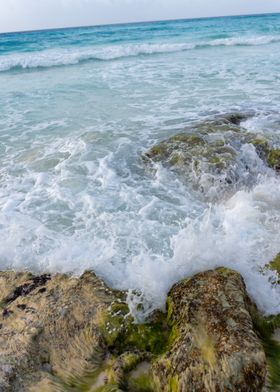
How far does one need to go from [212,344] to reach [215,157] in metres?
4.54

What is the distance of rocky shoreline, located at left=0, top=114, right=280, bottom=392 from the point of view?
3004mm

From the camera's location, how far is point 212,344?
3.13 meters

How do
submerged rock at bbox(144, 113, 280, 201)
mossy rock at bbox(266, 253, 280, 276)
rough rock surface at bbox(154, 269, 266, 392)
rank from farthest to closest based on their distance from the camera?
submerged rock at bbox(144, 113, 280, 201)
mossy rock at bbox(266, 253, 280, 276)
rough rock surface at bbox(154, 269, 266, 392)

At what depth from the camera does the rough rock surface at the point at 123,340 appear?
300 cm

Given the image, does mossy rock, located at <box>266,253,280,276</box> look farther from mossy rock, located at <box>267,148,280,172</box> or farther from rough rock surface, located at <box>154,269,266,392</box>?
mossy rock, located at <box>267,148,280,172</box>

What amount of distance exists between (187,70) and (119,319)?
16.1m

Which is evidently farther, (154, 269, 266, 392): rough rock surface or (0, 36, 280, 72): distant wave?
(0, 36, 280, 72): distant wave

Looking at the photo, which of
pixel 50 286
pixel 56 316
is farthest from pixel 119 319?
pixel 50 286

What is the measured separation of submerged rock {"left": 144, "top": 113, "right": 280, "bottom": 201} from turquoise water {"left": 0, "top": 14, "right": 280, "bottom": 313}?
21 cm

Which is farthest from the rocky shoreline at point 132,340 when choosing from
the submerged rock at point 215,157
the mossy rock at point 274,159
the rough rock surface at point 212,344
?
the mossy rock at point 274,159

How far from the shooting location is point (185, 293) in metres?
3.75

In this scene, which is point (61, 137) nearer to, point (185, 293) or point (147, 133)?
point (147, 133)

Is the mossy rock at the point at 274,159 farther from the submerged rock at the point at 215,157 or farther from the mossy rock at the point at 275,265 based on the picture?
the mossy rock at the point at 275,265

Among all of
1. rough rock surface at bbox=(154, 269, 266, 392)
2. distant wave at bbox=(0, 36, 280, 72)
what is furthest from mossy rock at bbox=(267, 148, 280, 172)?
distant wave at bbox=(0, 36, 280, 72)
